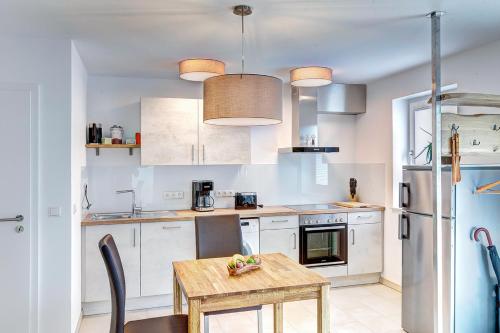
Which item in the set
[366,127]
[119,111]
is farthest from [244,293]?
[366,127]

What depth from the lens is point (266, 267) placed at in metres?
2.53

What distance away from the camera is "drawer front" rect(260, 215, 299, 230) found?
4230mm

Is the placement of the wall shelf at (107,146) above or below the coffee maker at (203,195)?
above

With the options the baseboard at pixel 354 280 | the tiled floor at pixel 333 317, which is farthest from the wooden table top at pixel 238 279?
the baseboard at pixel 354 280

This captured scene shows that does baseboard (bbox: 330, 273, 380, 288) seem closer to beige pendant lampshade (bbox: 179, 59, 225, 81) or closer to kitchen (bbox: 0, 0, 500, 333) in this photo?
kitchen (bbox: 0, 0, 500, 333)

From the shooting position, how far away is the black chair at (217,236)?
3.09 meters

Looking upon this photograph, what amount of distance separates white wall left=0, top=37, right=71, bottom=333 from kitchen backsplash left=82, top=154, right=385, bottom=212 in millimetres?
983

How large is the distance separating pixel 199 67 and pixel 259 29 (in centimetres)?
90

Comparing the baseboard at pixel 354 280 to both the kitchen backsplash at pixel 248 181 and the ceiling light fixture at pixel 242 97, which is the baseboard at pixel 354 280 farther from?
the ceiling light fixture at pixel 242 97

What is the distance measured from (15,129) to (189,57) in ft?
5.02

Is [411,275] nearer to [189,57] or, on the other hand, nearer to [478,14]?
[478,14]

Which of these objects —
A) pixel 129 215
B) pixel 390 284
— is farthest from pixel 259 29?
pixel 390 284

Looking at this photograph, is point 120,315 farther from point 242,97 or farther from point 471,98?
point 471,98

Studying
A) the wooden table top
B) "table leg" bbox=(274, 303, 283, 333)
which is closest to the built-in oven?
"table leg" bbox=(274, 303, 283, 333)
